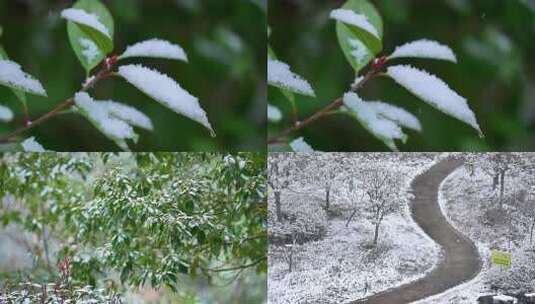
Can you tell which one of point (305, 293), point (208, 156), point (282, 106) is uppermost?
point (282, 106)

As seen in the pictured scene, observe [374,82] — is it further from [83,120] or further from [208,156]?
[83,120]

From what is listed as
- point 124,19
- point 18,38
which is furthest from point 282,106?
point 18,38

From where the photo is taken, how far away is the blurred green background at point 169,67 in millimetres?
3285

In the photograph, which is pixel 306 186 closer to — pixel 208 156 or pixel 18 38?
pixel 208 156

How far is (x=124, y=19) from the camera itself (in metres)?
3.29

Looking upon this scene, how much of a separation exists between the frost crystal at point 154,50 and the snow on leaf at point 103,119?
0.22 metres

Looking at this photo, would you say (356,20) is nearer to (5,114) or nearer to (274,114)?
(274,114)

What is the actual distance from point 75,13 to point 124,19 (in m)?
0.20

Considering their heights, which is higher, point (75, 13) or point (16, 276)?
point (75, 13)

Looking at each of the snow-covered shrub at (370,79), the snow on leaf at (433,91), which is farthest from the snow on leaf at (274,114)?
the snow on leaf at (433,91)

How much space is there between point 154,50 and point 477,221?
1506mm

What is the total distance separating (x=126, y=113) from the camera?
3.28m

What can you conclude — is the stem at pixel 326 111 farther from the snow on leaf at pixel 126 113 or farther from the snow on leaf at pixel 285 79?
the snow on leaf at pixel 126 113

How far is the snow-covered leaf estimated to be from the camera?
128 inches
